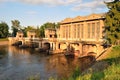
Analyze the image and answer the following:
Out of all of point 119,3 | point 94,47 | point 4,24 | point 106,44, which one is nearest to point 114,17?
point 119,3

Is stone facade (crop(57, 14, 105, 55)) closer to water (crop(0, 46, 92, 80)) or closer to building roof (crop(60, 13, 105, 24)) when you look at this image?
building roof (crop(60, 13, 105, 24))

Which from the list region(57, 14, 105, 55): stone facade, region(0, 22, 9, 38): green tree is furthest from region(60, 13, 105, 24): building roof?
region(0, 22, 9, 38): green tree

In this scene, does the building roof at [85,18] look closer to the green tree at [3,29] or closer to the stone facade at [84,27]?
the stone facade at [84,27]

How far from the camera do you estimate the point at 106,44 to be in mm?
50281

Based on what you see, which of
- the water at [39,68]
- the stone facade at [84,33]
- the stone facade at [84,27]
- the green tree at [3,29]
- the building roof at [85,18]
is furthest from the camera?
the green tree at [3,29]

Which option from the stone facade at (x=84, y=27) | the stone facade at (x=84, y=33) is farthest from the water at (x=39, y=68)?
the stone facade at (x=84, y=27)

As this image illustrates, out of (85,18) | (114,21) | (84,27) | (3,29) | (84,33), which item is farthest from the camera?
(3,29)

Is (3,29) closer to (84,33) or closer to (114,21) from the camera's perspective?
(84,33)

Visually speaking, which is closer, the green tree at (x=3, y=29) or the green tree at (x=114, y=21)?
the green tree at (x=114, y=21)

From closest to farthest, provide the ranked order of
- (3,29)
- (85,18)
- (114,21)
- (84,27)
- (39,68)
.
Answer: (114,21)
(39,68)
(85,18)
(84,27)
(3,29)

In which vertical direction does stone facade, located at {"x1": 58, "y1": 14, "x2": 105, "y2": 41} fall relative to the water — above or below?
above

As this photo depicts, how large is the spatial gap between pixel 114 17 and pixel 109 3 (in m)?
3.21

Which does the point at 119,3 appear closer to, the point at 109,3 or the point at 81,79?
the point at 109,3

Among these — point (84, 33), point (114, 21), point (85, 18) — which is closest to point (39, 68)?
point (114, 21)
